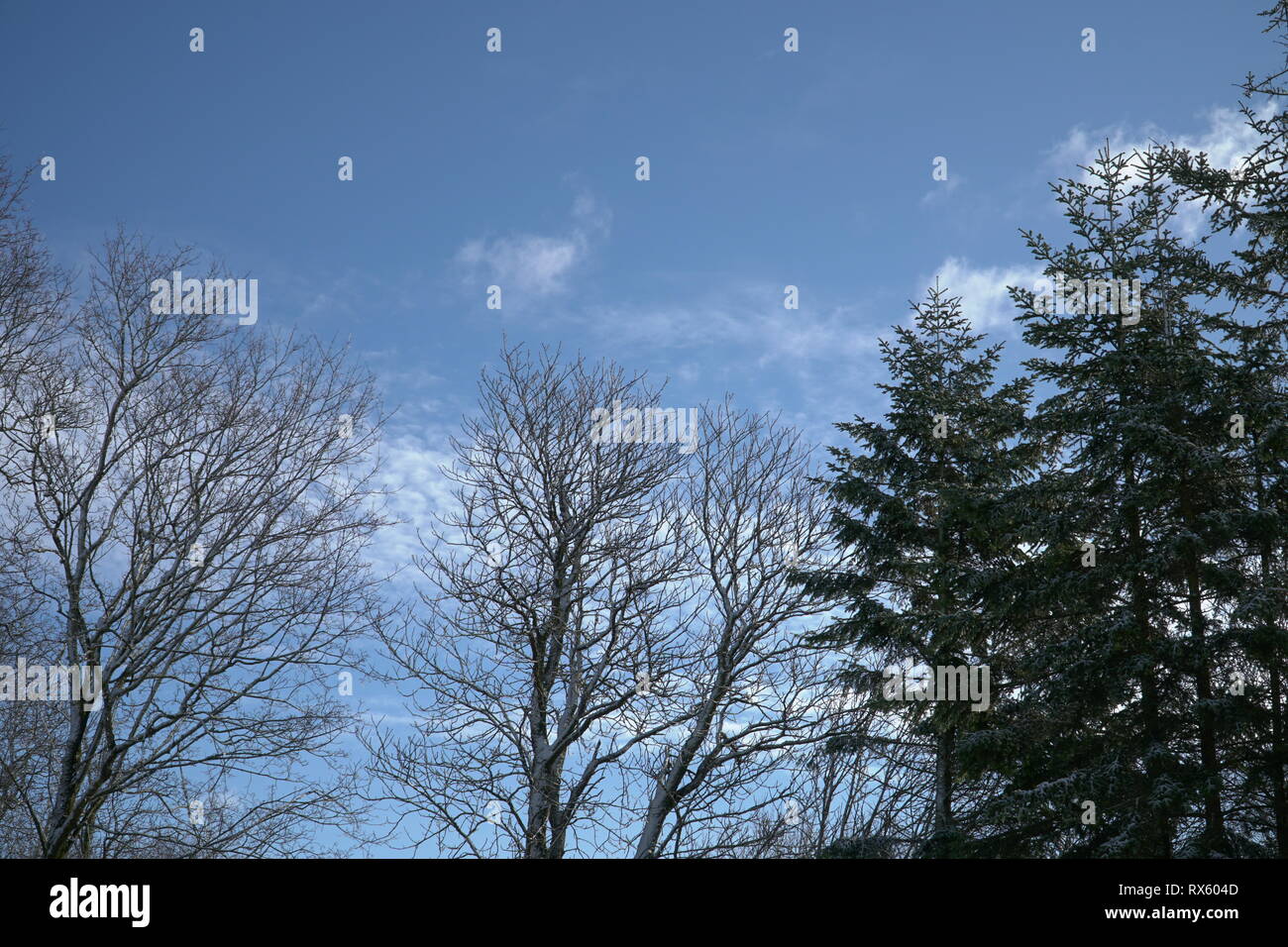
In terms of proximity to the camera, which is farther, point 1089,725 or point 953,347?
point 953,347

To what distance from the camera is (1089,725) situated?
1537 centimetres

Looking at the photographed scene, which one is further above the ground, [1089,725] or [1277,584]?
[1277,584]

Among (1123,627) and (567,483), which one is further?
(567,483)
